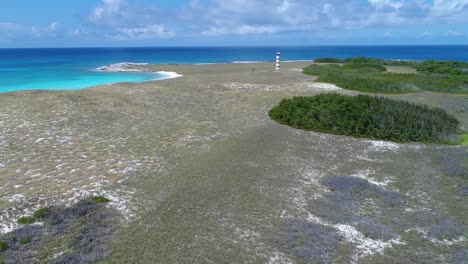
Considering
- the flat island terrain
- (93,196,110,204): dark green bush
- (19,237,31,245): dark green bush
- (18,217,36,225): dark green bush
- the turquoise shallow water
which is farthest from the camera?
the turquoise shallow water

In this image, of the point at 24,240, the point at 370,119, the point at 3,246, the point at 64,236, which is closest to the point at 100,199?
the point at 64,236

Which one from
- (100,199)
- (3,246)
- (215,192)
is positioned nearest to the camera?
(3,246)

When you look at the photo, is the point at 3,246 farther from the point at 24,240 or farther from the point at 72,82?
the point at 72,82

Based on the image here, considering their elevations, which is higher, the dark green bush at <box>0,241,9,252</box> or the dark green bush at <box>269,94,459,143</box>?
the dark green bush at <box>269,94,459,143</box>

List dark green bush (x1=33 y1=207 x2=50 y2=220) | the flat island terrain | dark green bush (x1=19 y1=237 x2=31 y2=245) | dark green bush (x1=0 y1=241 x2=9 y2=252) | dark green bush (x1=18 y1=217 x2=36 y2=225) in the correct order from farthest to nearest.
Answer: dark green bush (x1=33 y1=207 x2=50 y2=220), dark green bush (x1=18 y1=217 x2=36 y2=225), the flat island terrain, dark green bush (x1=19 y1=237 x2=31 y2=245), dark green bush (x1=0 y1=241 x2=9 y2=252)

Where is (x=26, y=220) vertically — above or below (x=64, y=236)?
above

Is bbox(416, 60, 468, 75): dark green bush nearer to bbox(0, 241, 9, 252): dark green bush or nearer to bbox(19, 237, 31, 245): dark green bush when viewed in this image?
bbox(19, 237, 31, 245): dark green bush

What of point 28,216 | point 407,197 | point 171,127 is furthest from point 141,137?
point 407,197

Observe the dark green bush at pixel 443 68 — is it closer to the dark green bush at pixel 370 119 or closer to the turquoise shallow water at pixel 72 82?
the dark green bush at pixel 370 119

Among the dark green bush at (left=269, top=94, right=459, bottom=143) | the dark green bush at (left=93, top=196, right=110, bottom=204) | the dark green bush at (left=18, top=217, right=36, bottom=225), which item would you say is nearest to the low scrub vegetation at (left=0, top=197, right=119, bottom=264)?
the dark green bush at (left=18, top=217, right=36, bottom=225)
